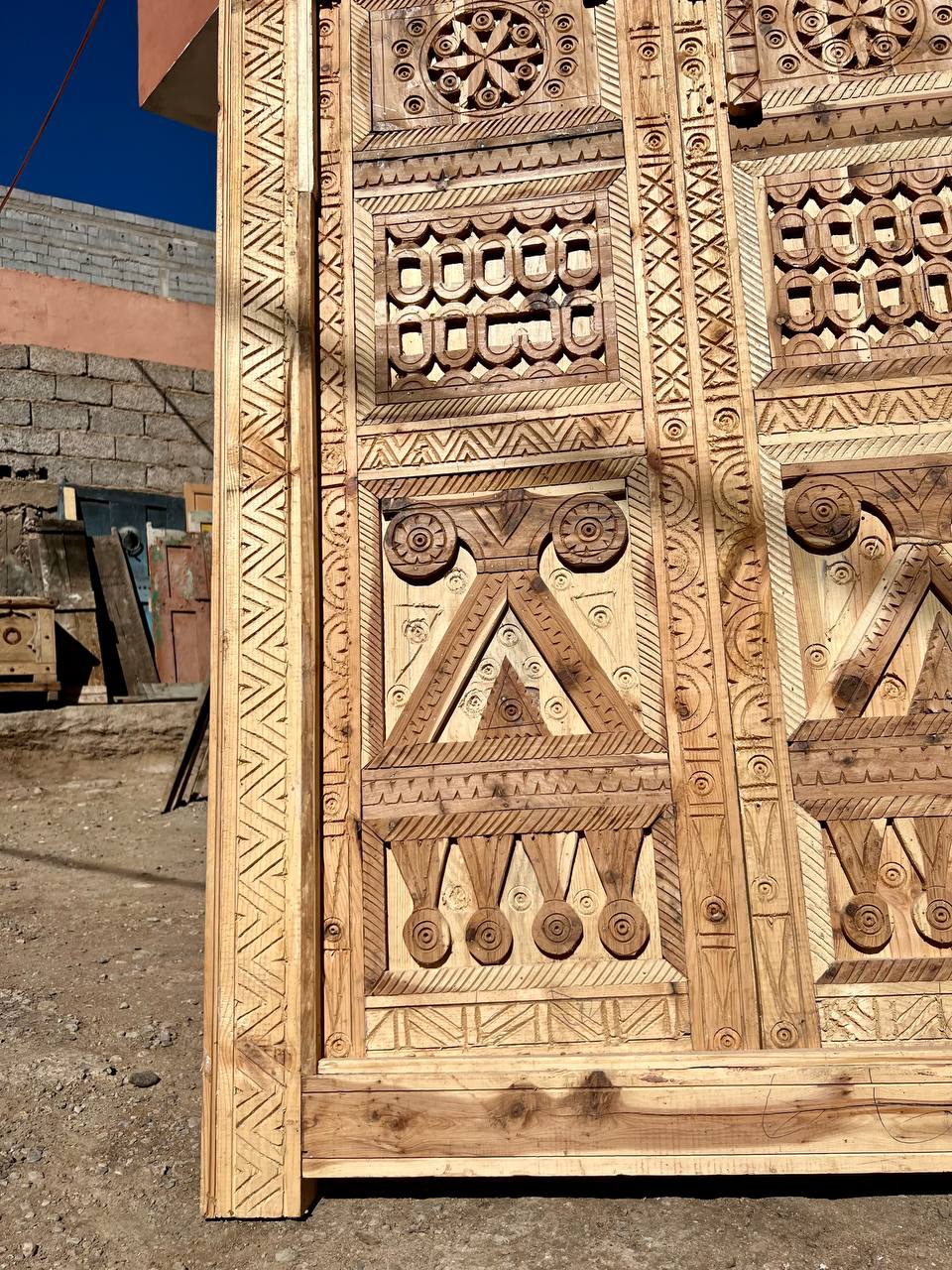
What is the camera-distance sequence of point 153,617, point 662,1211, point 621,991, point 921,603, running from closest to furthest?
point 662,1211 → point 621,991 → point 921,603 → point 153,617

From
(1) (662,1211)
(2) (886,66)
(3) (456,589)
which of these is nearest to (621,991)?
(1) (662,1211)

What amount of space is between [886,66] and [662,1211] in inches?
131

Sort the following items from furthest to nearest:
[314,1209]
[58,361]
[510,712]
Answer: [58,361] < [510,712] < [314,1209]

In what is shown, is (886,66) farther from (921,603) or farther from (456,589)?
(456,589)

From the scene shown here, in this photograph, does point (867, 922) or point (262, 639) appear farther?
point (262, 639)

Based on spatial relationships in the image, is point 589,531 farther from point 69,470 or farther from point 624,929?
point 69,470

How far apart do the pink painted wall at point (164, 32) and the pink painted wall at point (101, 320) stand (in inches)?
228

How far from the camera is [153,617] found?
10.2m

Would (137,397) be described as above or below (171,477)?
above

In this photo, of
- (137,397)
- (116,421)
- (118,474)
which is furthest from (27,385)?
(118,474)

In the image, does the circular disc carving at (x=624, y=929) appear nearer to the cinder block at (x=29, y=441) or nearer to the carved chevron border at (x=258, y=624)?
the carved chevron border at (x=258, y=624)

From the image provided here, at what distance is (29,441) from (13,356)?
98 centimetres

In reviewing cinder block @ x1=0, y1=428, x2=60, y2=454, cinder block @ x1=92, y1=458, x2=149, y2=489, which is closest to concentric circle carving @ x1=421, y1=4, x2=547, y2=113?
cinder block @ x1=92, y1=458, x2=149, y2=489

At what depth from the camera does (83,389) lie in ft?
36.1
